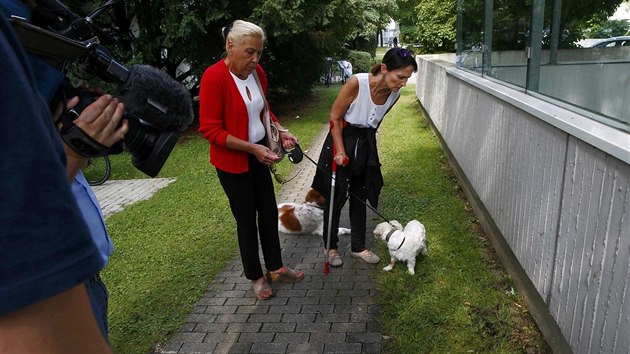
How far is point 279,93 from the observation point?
16797mm

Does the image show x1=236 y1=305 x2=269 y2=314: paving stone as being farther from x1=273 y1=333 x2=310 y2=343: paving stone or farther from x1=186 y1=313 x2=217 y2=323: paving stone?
x1=273 y1=333 x2=310 y2=343: paving stone

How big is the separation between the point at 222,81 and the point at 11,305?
2937mm

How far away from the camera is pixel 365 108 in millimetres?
4242

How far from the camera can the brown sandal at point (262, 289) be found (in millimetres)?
4090

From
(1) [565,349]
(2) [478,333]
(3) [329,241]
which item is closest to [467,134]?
(3) [329,241]

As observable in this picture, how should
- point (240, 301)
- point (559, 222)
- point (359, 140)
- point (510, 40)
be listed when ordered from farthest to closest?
point (510, 40) < point (359, 140) < point (240, 301) < point (559, 222)

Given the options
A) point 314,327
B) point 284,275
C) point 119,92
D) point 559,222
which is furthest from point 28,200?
point 284,275

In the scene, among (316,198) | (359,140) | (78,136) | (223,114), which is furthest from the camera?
(316,198)

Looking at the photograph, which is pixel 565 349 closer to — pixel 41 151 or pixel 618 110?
pixel 618 110

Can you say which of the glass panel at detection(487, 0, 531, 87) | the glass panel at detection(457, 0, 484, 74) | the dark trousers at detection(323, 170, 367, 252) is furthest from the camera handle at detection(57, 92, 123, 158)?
the glass panel at detection(457, 0, 484, 74)

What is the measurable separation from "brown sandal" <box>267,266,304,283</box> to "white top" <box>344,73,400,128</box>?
1.47m

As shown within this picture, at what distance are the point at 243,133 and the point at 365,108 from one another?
46.6 inches

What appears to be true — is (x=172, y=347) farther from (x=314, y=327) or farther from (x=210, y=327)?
(x=314, y=327)

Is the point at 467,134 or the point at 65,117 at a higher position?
the point at 65,117
